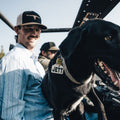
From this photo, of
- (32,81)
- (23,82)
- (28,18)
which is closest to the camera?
(23,82)

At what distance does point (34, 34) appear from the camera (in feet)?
6.28

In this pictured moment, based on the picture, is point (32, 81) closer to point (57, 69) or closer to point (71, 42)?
point (57, 69)

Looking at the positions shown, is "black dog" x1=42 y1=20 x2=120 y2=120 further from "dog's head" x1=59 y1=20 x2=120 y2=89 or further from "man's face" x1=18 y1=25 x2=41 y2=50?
"man's face" x1=18 y1=25 x2=41 y2=50

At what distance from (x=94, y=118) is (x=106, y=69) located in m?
1.40

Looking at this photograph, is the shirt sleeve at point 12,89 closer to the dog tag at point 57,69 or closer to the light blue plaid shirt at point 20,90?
the light blue plaid shirt at point 20,90

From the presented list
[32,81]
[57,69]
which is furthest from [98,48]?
[32,81]

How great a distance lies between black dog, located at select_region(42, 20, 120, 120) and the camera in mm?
1478

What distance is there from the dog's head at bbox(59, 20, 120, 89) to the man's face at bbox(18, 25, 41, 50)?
530 mm

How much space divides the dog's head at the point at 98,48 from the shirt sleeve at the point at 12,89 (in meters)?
0.53

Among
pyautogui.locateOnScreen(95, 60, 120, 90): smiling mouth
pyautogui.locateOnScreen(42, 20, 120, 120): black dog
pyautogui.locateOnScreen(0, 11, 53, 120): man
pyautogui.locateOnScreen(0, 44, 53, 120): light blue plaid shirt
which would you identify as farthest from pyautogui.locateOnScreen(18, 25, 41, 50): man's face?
pyautogui.locateOnScreen(95, 60, 120, 90): smiling mouth

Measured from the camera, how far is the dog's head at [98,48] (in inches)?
56.2

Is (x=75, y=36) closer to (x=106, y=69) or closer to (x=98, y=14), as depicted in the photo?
(x=106, y=69)

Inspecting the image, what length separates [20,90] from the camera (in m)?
1.44

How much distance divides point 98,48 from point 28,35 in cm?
94
